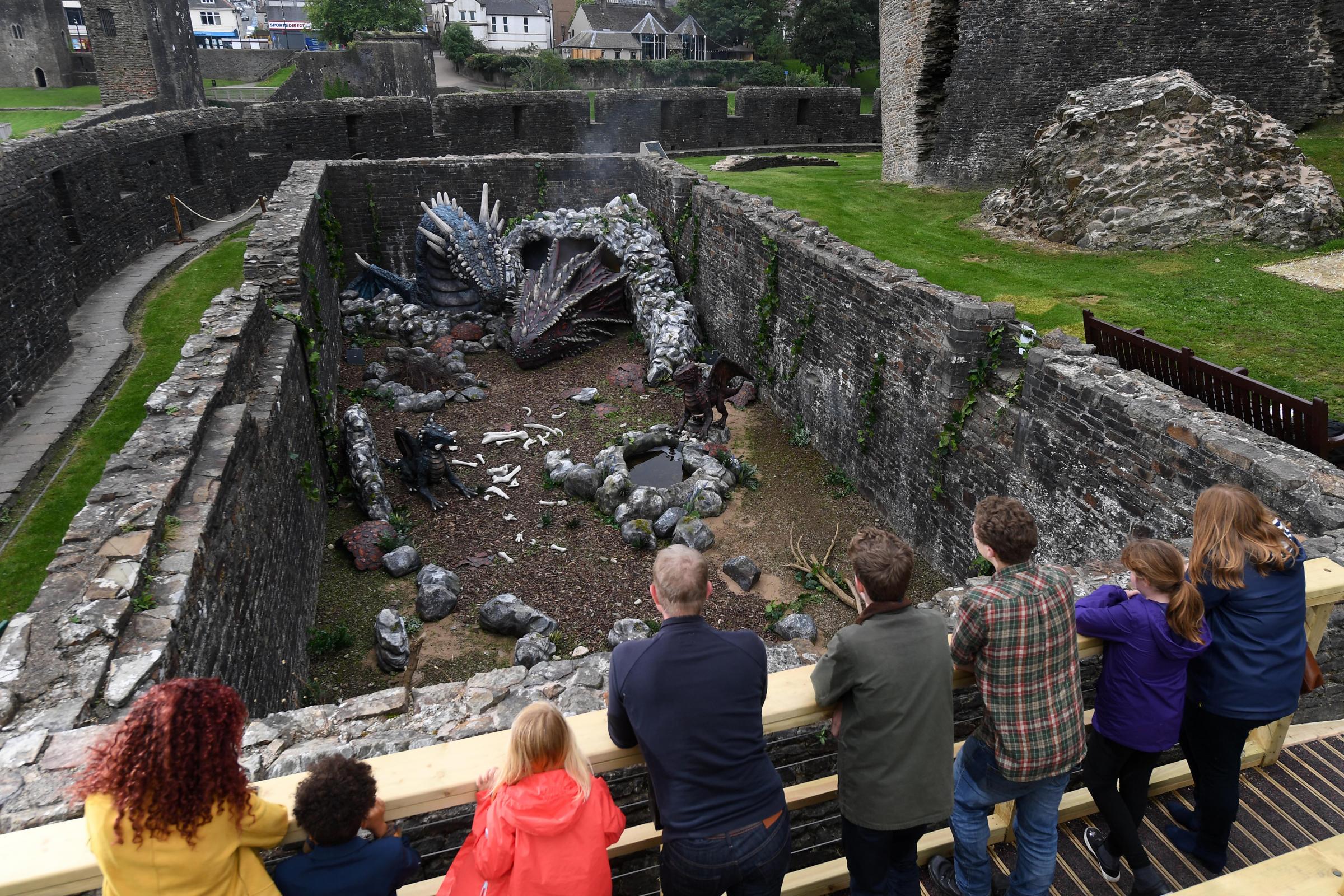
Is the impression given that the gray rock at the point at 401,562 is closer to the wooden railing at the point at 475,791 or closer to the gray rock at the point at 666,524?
the gray rock at the point at 666,524

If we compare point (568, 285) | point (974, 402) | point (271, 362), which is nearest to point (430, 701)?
point (271, 362)

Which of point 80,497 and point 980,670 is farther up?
point 980,670

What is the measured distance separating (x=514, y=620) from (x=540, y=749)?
5004 millimetres

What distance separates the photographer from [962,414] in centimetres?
776

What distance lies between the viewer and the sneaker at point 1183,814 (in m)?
3.60

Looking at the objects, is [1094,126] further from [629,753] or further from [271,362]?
[629,753]

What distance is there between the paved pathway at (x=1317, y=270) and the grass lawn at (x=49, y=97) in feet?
126

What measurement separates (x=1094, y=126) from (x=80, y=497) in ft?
46.2

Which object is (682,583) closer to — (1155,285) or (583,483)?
(583,483)

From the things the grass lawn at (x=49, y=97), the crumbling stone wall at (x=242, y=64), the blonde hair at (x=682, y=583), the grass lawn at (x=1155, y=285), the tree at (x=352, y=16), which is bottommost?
the grass lawn at (x=1155, y=285)

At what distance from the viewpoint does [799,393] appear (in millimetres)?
10898

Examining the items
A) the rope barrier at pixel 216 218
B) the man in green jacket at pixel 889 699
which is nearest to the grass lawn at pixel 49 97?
the rope barrier at pixel 216 218

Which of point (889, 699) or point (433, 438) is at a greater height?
point (889, 699)

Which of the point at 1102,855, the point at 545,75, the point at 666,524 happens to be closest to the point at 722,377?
the point at 666,524
